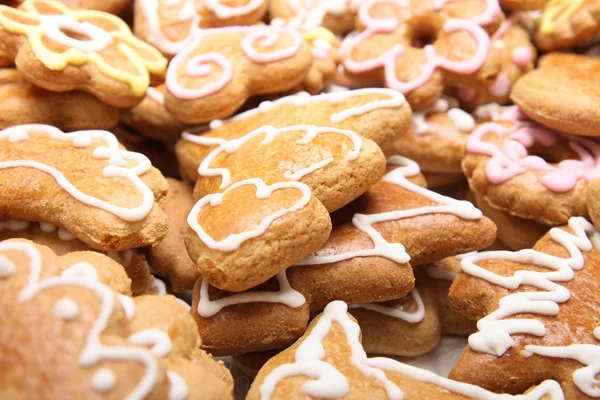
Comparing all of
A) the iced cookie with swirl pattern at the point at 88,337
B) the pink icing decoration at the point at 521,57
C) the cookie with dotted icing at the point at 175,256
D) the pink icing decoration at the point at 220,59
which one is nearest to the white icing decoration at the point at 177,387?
the iced cookie with swirl pattern at the point at 88,337

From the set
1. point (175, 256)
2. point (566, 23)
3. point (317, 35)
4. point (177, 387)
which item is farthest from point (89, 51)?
point (566, 23)

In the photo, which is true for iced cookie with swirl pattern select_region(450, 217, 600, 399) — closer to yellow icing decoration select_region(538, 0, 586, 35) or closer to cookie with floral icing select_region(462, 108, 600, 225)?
cookie with floral icing select_region(462, 108, 600, 225)

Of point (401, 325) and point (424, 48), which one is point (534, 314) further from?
point (424, 48)

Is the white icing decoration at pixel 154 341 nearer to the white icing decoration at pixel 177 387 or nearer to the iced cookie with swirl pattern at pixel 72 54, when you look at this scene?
the white icing decoration at pixel 177 387

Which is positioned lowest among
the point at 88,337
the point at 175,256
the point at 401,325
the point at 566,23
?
the point at 401,325

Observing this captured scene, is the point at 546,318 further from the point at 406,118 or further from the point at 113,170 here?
the point at 113,170

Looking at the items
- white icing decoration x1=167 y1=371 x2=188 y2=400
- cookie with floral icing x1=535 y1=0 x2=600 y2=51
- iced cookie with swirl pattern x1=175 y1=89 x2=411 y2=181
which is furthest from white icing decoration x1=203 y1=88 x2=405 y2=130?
white icing decoration x1=167 y1=371 x2=188 y2=400
